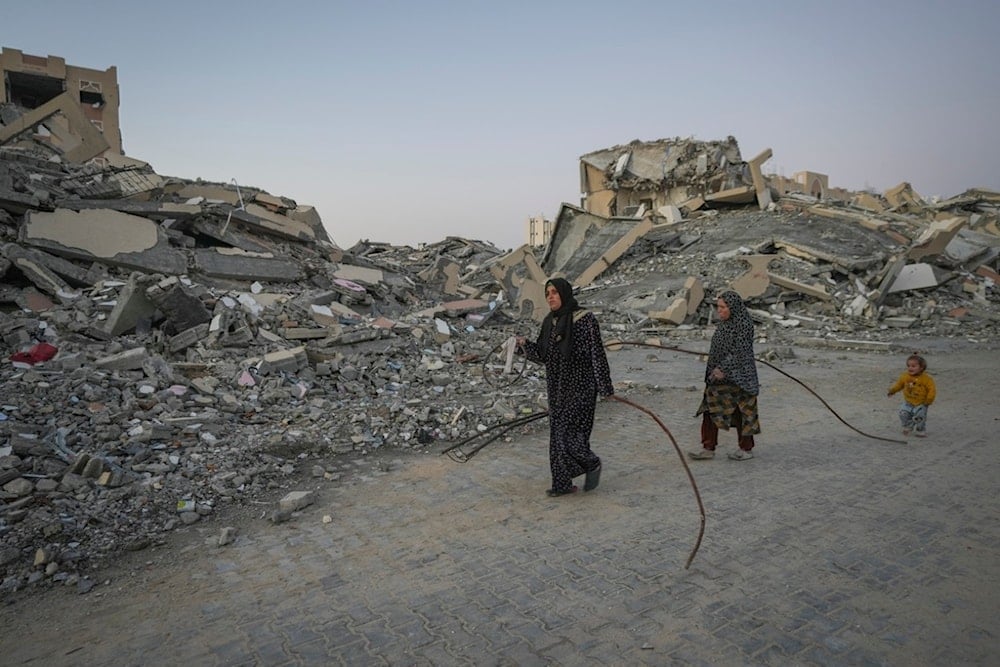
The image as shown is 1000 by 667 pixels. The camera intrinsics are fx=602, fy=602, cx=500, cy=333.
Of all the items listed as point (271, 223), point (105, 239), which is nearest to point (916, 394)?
point (105, 239)

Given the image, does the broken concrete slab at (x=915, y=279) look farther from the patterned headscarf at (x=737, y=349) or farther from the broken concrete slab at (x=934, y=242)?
the patterned headscarf at (x=737, y=349)

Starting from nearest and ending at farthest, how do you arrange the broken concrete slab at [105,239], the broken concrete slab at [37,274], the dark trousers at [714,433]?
the dark trousers at [714,433] < the broken concrete slab at [37,274] < the broken concrete slab at [105,239]

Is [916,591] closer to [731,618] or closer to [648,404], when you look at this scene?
[731,618]

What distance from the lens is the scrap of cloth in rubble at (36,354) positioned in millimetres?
6301

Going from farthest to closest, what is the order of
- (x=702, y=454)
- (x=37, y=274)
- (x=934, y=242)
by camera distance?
(x=934, y=242), (x=37, y=274), (x=702, y=454)

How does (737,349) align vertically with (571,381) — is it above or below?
above

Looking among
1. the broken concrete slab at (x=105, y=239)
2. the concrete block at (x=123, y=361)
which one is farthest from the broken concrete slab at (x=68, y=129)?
the concrete block at (x=123, y=361)

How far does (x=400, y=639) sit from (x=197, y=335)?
6594 millimetres

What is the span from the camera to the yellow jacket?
547 centimetres

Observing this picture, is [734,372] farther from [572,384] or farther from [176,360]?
[176,360]

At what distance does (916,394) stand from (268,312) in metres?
8.45

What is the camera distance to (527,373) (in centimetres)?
851

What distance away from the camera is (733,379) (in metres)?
4.82

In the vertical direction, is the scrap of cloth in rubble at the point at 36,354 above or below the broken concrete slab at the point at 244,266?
below
